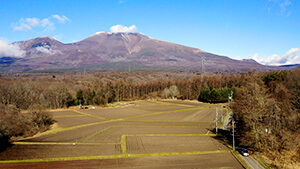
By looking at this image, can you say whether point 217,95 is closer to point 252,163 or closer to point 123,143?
point 252,163

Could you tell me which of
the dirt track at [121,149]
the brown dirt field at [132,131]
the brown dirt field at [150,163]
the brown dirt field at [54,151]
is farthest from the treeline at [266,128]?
the brown dirt field at [54,151]

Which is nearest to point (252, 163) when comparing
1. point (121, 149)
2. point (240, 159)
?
point (240, 159)

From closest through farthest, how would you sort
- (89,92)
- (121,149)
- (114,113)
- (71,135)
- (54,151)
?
1. (54,151)
2. (121,149)
3. (71,135)
4. (114,113)
5. (89,92)

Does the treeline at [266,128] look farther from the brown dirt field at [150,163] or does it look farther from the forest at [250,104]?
the brown dirt field at [150,163]

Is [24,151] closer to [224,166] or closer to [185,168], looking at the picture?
[185,168]

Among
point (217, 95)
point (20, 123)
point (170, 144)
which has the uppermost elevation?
point (217, 95)

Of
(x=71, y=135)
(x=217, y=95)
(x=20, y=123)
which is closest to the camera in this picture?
(x=71, y=135)
